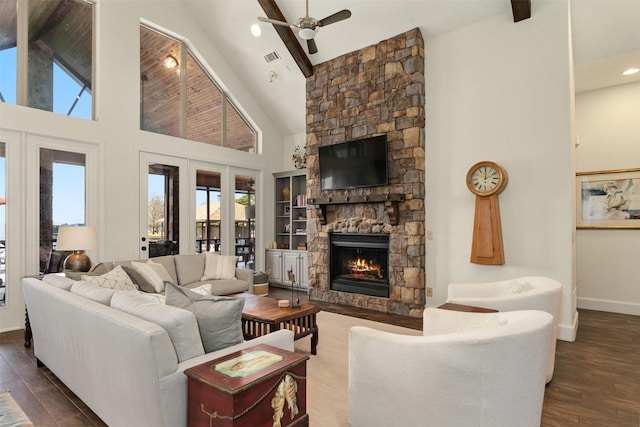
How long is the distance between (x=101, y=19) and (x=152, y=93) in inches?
44.6

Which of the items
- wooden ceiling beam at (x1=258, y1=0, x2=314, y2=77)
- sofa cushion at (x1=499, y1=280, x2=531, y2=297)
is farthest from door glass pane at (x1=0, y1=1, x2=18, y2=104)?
sofa cushion at (x1=499, y1=280, x2=531, y2=297)

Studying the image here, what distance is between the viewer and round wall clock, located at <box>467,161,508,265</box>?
4219mm

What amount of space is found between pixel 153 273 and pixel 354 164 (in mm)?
3104

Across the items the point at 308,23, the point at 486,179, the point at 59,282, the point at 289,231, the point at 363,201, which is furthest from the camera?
the point at 289,231

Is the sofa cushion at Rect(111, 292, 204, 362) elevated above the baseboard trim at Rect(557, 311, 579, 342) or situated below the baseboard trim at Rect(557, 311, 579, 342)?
above

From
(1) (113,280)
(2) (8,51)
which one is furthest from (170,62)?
(1) (113,280)

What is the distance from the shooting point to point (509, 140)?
426 centimetres

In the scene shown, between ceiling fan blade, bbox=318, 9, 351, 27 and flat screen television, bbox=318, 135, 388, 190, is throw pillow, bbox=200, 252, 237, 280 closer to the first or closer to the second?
flat screen television, bbox=318, 135, 388, 190

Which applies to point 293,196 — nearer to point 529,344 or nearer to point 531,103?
point 531,103

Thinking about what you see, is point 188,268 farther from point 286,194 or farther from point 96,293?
point 286,194

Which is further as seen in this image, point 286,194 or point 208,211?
point 286,194

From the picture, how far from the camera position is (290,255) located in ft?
22.1

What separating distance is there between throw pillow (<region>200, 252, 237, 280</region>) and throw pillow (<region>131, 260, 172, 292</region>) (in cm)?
67

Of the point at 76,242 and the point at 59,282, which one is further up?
the point at 76,242
